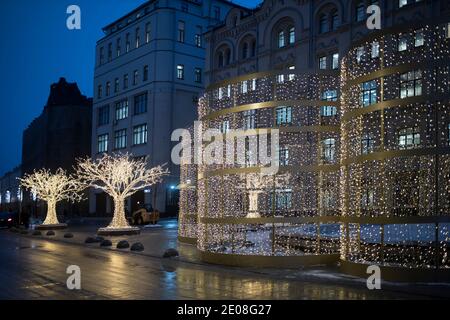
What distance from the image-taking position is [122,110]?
6981 centimetres

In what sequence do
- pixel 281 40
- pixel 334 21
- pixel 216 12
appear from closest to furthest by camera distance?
1. pixel 334 21
2. pixel 281 40
3. pixel 216 12

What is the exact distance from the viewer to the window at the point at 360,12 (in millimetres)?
40200

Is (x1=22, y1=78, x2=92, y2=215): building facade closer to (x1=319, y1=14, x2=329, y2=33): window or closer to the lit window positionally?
the lit window

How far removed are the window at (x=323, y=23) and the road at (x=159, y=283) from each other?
31321 mm

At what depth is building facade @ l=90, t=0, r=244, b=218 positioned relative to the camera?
62531mm

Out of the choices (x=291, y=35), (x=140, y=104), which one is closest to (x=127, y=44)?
(x=140, y=104)

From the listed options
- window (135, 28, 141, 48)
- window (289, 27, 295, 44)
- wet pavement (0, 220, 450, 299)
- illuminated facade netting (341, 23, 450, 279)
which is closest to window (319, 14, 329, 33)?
window (289, 27, 295, 44)

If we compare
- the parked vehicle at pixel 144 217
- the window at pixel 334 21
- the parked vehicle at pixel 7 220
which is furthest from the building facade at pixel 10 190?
the window at pixel 334 21

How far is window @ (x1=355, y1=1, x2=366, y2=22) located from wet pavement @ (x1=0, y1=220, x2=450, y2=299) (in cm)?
2810

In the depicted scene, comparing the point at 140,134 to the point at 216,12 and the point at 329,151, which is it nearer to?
the point at 216,12

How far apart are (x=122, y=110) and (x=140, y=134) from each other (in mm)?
6255

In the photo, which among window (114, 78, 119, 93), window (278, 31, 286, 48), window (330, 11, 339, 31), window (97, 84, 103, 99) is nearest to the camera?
window (330, 11, 339, 31)

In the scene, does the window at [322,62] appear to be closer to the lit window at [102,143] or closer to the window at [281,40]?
the window at [281,40]
